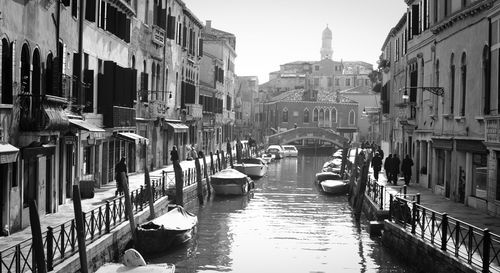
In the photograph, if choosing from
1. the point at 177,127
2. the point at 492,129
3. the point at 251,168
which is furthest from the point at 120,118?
the point at 251,168

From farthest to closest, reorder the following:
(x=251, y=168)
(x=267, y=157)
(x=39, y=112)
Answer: (x=267, y=157) < (x=251, y=168) < (x=39, y=112)

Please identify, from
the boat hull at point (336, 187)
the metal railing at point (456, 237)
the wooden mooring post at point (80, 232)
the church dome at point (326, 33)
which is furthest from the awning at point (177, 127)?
the church dome at point (326, 33)

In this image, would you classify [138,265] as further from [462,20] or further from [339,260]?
[462,20]

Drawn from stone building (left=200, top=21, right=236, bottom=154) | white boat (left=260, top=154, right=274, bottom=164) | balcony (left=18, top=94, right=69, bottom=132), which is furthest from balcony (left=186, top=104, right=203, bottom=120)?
balcony (left=18, top=94, right=69, bottom=132)

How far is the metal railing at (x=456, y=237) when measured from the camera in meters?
11.1

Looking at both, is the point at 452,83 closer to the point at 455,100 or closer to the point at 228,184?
the point at 455,100

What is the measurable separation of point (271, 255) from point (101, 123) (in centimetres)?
868

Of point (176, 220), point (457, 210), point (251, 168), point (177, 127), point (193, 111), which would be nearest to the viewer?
point (176, 220)

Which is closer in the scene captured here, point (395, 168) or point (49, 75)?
point (49, 75)

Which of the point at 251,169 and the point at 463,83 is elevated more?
the point at 463,83

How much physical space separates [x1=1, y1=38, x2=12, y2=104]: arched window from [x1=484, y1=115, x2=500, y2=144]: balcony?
1124 cm

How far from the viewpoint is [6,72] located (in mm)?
13688

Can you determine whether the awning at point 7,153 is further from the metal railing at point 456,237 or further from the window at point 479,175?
the window at point 479,175

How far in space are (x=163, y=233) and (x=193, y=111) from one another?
24338 mm
